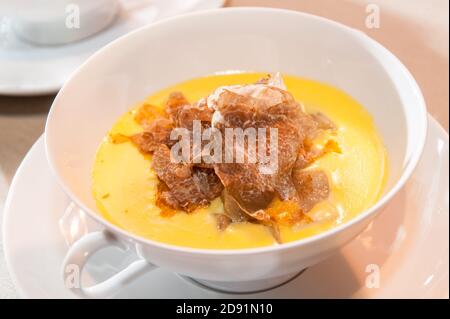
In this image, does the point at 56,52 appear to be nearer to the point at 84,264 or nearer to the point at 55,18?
the point at 55,18

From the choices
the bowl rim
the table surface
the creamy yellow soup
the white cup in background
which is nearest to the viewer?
the bowl rim

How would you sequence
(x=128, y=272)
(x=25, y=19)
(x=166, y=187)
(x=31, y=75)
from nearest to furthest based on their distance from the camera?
(x=128, y=272), (x=166, y=187), (x=31, y=75), (x=25, y=19)

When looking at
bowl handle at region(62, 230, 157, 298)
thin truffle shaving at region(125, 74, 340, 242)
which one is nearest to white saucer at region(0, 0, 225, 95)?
thin truffle shaving at region(125, 74, 340, 242)

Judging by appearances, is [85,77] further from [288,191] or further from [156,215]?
[288,191]

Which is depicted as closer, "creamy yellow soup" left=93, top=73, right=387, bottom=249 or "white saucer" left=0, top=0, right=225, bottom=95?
"creamy yellow soup" left=93, top=73, right=387, bottom=249

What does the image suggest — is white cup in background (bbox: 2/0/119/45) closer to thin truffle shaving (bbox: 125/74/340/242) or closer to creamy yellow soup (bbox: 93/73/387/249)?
creamy yellow soup (bbox: 93/73/387/249)

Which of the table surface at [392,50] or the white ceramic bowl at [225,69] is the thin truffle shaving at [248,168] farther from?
the table surface at [392,50]

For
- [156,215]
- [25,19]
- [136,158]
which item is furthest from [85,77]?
[25,19]
